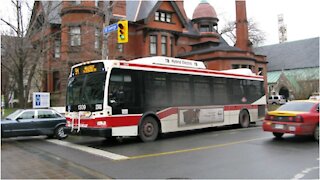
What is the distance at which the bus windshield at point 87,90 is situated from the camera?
1290 centimetres

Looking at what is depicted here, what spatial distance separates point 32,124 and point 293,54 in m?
75.7

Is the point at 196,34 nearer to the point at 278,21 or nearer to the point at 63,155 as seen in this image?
the point at 63,155

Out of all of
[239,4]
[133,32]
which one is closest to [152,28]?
[133,32]

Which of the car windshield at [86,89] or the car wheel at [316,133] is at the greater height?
the car windshield at [86,89]

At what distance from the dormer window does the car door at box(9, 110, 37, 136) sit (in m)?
30.5

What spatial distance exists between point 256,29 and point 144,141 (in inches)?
2425

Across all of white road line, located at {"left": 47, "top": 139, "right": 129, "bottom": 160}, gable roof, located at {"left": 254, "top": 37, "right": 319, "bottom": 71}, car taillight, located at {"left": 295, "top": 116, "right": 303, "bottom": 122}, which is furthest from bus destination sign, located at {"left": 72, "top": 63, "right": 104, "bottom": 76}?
gable roof, located at {"left": 254, "top": 37, "right": 319, "bottom": 71}

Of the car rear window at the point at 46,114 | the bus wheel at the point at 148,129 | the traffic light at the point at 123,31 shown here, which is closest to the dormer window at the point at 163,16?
the traffic light at the point at 123,31

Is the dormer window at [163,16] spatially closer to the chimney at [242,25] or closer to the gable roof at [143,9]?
the gable roof at [143,9]

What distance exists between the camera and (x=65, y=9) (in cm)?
3712

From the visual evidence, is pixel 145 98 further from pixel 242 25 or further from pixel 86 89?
pixel 242 25

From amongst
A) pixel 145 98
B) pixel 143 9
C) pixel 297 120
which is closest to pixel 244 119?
pixel 297 120

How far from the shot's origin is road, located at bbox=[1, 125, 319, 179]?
26.7ft

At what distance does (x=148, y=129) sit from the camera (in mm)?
14172
